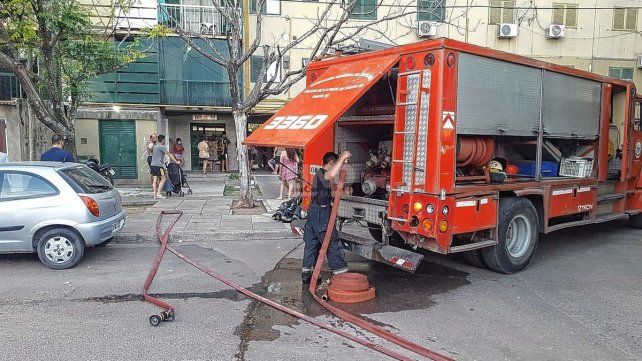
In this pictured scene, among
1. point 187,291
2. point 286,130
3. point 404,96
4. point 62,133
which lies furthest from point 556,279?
point 62,133

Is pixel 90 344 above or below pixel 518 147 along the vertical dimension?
below

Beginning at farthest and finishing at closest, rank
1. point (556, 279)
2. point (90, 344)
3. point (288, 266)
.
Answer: point (288, 266) → point (556, 279) → point (90, 344)

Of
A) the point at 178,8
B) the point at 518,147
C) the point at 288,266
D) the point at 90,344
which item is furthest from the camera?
the point at 178,8

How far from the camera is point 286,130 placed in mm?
5070

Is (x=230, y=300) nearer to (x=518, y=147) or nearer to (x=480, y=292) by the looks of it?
(x=480, y=292)

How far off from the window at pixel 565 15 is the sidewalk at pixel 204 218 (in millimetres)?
15500

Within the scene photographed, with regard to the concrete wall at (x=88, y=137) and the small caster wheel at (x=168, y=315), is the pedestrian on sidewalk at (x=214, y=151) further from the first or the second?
the small caster wheel at (x=168, y=315)

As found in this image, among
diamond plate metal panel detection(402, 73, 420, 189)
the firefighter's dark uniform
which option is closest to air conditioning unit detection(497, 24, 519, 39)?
diamond plate metal panel detection(402, 73, 420, 189)

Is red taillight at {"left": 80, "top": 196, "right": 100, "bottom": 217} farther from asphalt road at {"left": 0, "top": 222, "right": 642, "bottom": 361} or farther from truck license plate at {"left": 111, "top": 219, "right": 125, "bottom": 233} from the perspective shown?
asphalt road at {"left": 0, "top": 222, "right": 642, "bottom": 361}

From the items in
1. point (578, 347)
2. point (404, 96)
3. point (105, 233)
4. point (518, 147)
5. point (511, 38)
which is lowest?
point (578, 347)

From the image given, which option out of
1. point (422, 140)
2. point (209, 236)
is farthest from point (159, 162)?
point (422, 140)

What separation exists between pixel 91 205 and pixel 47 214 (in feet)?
1.78

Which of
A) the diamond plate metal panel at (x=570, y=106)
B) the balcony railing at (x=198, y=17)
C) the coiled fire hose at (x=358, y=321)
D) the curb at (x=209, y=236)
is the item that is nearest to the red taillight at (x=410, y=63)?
the coiled fire hose at (x=358, y=321)

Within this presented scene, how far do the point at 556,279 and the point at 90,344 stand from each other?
5.39m
